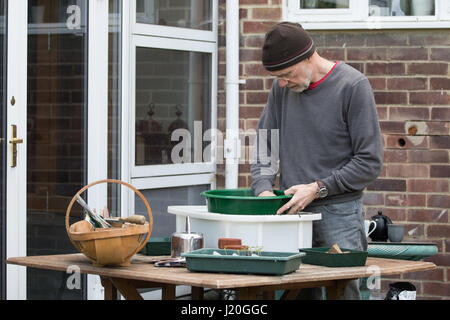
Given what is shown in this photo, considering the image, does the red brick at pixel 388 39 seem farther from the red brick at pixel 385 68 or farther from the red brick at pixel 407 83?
the red brick at pixel 407 83

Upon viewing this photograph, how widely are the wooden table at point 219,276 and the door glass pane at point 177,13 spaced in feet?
7.85

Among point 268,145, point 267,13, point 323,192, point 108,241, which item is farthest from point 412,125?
point 108,241

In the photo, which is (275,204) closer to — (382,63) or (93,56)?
(93,56)

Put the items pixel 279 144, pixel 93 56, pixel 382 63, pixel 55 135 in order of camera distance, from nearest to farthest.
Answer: pixel 279 144 < pixel 55 135 < pixel 93 56 < pixel 382 63

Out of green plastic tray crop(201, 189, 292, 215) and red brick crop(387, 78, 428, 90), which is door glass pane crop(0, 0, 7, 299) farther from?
red brick crop(387, 78, 428, 90)

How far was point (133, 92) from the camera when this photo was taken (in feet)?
18.2

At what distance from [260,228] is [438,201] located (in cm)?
256

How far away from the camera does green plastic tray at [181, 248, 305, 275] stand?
10.4 feet

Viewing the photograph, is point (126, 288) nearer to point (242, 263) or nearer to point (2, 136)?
point (242, 263)

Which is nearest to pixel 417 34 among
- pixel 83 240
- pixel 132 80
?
pixel 132 80

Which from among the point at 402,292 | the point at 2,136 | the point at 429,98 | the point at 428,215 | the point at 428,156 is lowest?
the point at 402,292

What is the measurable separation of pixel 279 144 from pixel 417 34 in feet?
7.34
